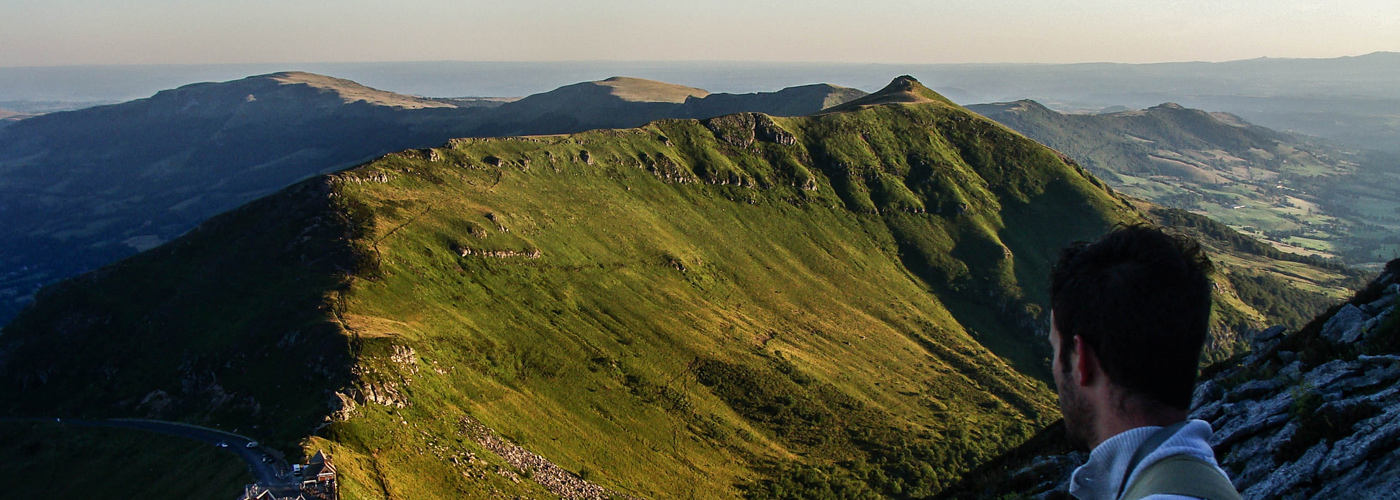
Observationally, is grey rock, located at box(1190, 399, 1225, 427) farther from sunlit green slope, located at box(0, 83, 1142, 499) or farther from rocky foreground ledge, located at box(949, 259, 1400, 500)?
sunlit green slope, located at box(0, 83, 1142, 499)

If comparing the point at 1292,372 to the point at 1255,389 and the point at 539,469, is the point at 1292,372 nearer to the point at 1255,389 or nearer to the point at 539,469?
the point at 1255,389

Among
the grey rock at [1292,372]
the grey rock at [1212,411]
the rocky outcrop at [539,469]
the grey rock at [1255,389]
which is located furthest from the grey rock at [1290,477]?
the rocky outcrop at [539,469]

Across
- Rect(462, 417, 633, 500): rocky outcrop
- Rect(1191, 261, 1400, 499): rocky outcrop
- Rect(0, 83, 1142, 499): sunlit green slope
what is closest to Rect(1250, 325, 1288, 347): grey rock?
Rect(1191, 261, 1400, 499): rocky outcrop

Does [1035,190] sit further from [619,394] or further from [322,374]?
[322,374]

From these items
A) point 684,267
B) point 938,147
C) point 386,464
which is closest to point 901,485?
point 684,267

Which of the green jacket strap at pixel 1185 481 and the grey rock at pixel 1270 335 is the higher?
the green jacket strap at pixel 1185 481

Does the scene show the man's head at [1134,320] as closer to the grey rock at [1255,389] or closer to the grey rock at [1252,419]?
the grey rock at [1252,419]

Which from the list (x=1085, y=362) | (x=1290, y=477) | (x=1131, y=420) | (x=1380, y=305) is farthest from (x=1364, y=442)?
(x=1380, y=305)
